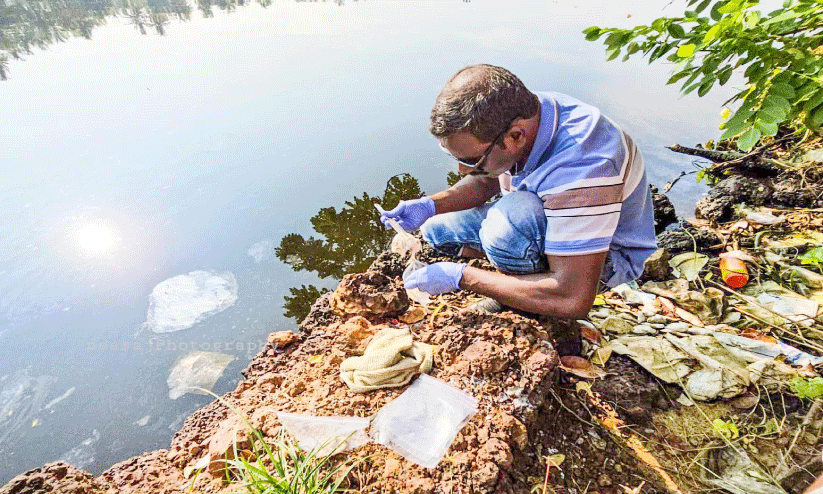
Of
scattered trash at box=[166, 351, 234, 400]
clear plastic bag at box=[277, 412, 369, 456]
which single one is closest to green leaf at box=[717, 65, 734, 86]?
clear plastic bag at box=[277, 412, 369, 456]

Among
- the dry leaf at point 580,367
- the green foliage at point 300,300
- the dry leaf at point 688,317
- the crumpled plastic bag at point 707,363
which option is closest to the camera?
the crumpled plastic bag at point 707,363

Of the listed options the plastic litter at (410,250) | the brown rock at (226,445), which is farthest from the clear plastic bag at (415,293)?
the brown rock at (226,445)

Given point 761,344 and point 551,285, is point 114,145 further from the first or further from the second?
point 761,344

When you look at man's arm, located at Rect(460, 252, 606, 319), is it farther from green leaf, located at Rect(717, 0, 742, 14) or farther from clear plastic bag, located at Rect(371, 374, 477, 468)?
green leaf, located at Rect(717, 0, 742, 14)

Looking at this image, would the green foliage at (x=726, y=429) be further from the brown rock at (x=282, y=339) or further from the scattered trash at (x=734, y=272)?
the brown rock at (x=282, y=339)

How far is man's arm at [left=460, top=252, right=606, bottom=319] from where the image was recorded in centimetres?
171

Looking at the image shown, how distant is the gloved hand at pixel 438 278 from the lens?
2.07m

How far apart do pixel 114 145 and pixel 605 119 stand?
487 centimetres

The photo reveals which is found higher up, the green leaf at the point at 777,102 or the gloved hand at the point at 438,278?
the green leaf at the point at 777,102

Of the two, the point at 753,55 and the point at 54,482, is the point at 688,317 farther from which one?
the point at 54,482

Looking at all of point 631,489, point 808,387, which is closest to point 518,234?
point 631,489

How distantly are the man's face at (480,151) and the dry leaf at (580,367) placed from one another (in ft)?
3.79

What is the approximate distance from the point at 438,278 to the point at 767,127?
1507 millimetres

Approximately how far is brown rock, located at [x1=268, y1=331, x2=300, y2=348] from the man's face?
1.45 meters
